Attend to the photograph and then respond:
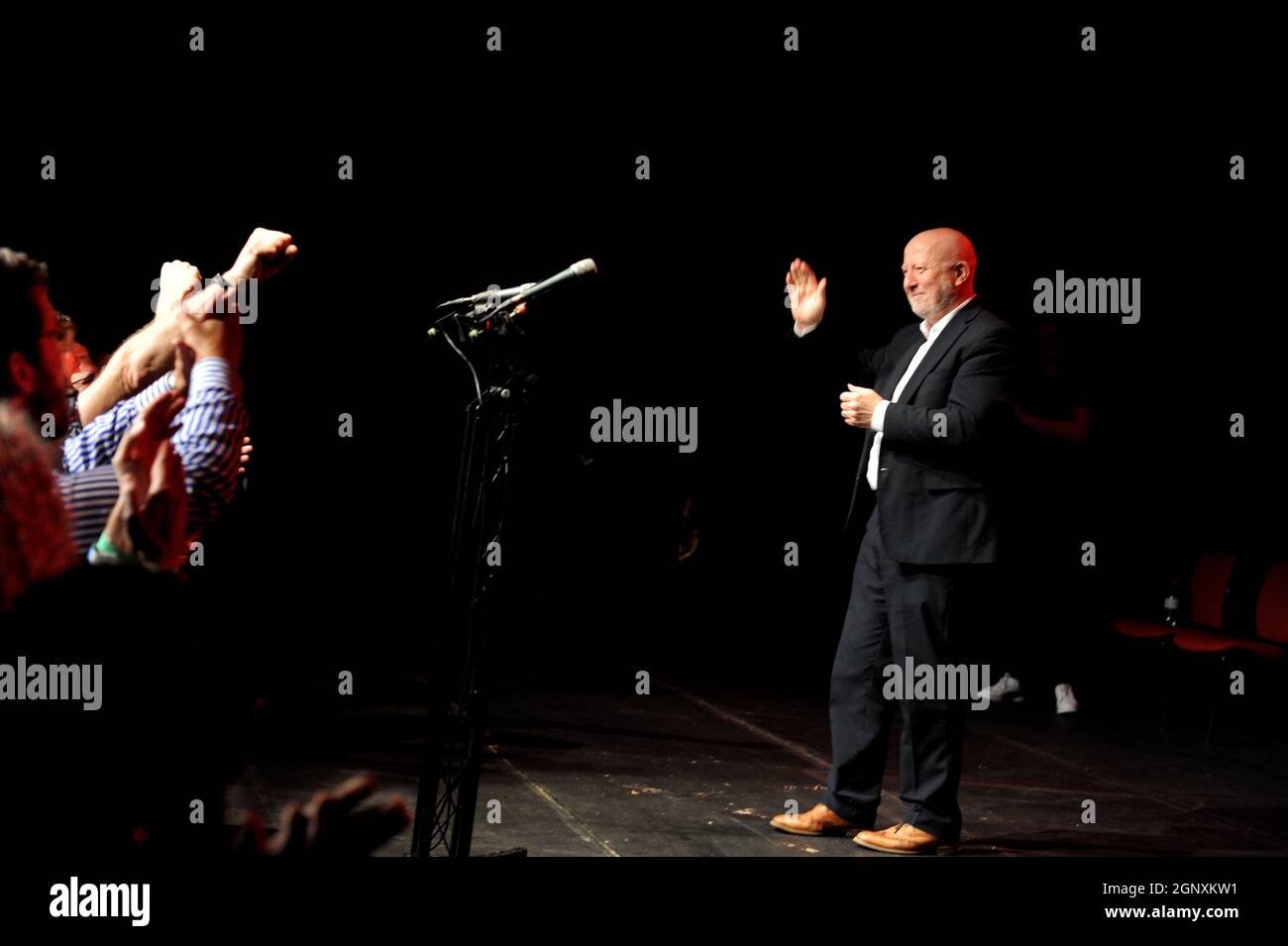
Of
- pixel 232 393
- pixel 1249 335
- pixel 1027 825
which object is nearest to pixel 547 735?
pixel 1027 825

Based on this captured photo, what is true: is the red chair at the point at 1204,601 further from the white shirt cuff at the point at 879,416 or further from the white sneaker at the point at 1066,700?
the white shirt cuff at the point at 879,416

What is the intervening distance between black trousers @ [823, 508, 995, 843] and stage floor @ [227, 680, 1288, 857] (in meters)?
0.18

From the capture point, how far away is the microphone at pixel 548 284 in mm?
2486

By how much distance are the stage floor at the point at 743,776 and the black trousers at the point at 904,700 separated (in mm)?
175

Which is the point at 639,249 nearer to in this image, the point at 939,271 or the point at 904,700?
the point at 939,271

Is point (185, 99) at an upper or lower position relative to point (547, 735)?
upper

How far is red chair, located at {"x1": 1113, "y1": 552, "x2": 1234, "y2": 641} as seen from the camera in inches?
223

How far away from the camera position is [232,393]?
1.53 m

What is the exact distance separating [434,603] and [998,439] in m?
4.42

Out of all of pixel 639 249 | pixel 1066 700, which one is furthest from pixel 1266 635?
pixel 639 249

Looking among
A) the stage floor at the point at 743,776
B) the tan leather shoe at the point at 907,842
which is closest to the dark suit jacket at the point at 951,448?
the tan leather shoe at the point at 907,842
